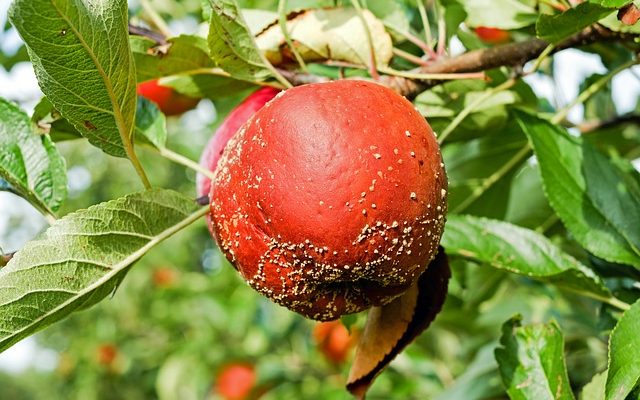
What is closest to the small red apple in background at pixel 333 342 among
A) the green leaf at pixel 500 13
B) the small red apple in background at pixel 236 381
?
the small red apple in background at pixel 236 381

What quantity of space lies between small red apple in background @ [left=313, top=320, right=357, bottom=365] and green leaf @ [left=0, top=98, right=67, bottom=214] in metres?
2.84

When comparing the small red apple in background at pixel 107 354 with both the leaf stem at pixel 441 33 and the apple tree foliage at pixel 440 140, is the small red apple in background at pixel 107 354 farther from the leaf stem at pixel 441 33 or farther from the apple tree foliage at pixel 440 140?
the leaf stem at pixel 441 33

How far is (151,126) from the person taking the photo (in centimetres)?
110

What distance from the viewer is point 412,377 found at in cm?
297

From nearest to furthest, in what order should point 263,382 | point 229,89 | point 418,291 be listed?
1. point 418,291
2. point 229,89
3. point 263,382

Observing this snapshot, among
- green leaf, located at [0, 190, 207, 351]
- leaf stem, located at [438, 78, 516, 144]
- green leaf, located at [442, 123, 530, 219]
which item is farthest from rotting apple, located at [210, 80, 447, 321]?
green leaf, located at [442, 123, 530, 219]

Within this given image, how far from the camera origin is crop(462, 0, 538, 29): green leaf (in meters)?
1.32

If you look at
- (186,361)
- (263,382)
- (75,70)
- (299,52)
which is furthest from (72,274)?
(186,361)

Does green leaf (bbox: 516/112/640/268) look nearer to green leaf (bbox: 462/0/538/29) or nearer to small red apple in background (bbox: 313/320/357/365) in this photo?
green leaf (bbox: 462/0/538/29)

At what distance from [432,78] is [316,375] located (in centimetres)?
316

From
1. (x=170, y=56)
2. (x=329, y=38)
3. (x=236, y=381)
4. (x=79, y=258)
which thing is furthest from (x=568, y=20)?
(x=236, y=381)

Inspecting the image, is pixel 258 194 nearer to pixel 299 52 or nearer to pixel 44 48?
pixel 44 48

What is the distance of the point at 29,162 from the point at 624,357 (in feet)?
2.70

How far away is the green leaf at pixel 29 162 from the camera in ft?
3.32
